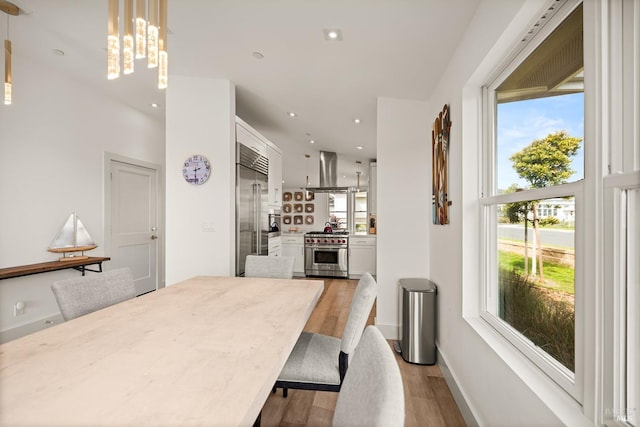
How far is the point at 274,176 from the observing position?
440 cm

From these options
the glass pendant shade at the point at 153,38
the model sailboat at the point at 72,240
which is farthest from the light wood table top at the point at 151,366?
the model sailboat at the point at 72,240

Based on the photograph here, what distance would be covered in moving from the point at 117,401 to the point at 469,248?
74.6 inches

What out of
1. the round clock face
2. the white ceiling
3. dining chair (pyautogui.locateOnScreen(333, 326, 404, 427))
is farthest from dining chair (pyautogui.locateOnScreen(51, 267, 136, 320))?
the white ceiling

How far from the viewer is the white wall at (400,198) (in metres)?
3.05

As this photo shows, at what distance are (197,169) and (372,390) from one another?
2.80 metres

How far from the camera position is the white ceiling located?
1829 mm

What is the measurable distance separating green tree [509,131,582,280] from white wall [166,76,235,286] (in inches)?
95.9

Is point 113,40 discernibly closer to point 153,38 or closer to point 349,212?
point 153,38

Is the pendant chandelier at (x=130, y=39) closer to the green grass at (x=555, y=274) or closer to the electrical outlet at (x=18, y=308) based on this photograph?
the green grass at (x=555, y=274)

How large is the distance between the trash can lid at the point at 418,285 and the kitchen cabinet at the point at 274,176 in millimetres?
2219

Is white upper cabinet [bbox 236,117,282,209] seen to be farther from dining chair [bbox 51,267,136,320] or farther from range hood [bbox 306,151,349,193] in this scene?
dining chair [bbox 51,267,136,320]

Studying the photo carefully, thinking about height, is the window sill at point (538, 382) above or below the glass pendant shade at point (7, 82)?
below

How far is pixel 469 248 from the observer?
1893 millimetres

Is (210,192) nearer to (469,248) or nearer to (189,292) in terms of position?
(189,292)
